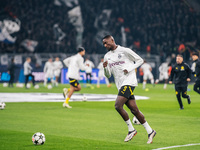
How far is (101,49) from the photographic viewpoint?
165 feet

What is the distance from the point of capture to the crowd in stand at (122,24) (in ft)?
158

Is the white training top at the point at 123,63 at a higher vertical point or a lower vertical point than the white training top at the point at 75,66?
higher

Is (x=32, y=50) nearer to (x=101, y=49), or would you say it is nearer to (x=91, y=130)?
(x=101, y=49)

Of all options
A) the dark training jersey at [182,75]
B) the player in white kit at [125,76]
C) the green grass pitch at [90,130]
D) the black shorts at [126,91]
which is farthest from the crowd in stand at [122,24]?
the black shorts at [126,91]

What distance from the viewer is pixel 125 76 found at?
878cm

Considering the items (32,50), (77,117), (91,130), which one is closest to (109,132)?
(91,130)

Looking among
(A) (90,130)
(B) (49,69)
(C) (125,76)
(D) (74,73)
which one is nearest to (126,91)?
(C) (125,76)

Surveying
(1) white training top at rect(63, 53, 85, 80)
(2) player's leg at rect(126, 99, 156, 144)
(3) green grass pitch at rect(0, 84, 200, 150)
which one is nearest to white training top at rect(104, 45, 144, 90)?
(2) player's leg at rect(126, 99, 156, 144)

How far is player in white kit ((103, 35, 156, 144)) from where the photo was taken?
8.62 m

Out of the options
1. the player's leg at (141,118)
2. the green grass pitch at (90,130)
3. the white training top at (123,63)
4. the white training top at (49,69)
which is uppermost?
the white training top at (123,63)

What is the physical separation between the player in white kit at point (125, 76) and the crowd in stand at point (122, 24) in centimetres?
3800

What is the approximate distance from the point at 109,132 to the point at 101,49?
4026cm

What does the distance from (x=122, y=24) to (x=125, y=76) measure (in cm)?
4507

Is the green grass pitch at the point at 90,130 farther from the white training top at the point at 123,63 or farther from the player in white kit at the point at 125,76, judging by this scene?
the white training top at the point at 123,63
